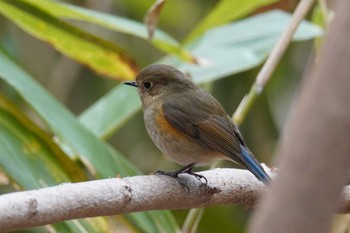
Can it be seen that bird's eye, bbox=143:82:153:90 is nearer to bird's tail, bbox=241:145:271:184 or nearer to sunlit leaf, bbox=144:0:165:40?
sunlit leaf, bbox=144:0:165:40

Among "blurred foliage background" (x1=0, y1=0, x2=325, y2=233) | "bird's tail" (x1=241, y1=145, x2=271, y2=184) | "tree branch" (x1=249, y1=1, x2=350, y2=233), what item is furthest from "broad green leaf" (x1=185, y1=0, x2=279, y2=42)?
"tree branch" (x1=249, y1=1, x2=350, y2=233)

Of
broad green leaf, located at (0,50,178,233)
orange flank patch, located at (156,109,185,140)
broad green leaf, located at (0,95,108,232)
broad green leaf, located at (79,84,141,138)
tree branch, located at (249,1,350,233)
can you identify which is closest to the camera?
tree branch, located at (249,1,350,233)

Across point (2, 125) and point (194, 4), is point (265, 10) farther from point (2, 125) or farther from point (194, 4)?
point (2, 125)

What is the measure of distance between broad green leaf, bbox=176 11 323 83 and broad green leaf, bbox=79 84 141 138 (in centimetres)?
30

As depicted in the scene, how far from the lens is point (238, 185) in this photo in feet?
6.15

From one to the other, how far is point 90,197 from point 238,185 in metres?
0.67

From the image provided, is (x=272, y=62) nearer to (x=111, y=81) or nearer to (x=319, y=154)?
(x=319, y=154)

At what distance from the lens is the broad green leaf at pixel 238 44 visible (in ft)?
10.0

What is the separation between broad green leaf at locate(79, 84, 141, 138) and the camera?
2.92 meters

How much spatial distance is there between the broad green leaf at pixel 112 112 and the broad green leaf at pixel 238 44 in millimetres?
303

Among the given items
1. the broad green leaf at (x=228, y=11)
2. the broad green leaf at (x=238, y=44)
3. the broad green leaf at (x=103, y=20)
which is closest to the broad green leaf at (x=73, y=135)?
the broad green leaf at (x=103, y=20)

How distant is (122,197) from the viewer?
1.39 metres

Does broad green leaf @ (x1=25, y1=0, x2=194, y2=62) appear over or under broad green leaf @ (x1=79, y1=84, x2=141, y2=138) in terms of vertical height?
over

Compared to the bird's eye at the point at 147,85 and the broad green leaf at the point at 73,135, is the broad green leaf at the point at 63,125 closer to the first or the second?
the broad green leaf at the point at 73,135
